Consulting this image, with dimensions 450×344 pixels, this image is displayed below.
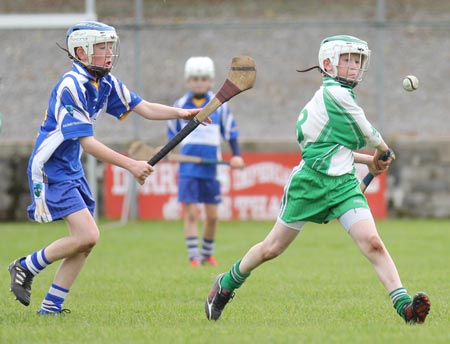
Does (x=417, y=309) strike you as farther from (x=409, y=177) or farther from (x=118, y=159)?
(x=409, y=177)

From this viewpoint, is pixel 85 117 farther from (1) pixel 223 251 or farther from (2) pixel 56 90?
(1) pixel 223 251

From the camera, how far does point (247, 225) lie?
46.2 ft

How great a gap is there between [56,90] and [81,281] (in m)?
2.84

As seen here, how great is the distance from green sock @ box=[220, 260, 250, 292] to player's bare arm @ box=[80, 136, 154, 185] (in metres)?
0.77

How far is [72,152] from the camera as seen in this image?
20.1 ft

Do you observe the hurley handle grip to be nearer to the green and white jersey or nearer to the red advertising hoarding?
the green and white jersey

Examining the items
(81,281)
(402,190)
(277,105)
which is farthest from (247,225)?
(81,281)

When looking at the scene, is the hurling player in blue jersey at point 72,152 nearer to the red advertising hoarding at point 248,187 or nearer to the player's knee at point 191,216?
the player's knee at point 191,216

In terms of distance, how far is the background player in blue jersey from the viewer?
32.9ft

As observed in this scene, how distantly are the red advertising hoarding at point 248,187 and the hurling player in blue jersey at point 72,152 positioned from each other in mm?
8240

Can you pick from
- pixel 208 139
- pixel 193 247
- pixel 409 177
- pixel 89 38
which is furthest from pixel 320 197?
pixel 409 177

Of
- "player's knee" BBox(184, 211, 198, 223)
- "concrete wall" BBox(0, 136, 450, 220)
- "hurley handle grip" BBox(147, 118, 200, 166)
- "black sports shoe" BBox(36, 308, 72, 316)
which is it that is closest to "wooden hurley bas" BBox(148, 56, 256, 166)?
"hurley handle grip" BBox(147, 118, 200, 166)

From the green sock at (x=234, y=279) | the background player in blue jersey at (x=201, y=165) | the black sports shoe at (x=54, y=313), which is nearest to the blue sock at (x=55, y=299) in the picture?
the black sports shoe at (x=54, y=313)

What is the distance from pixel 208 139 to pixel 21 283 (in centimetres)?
452
